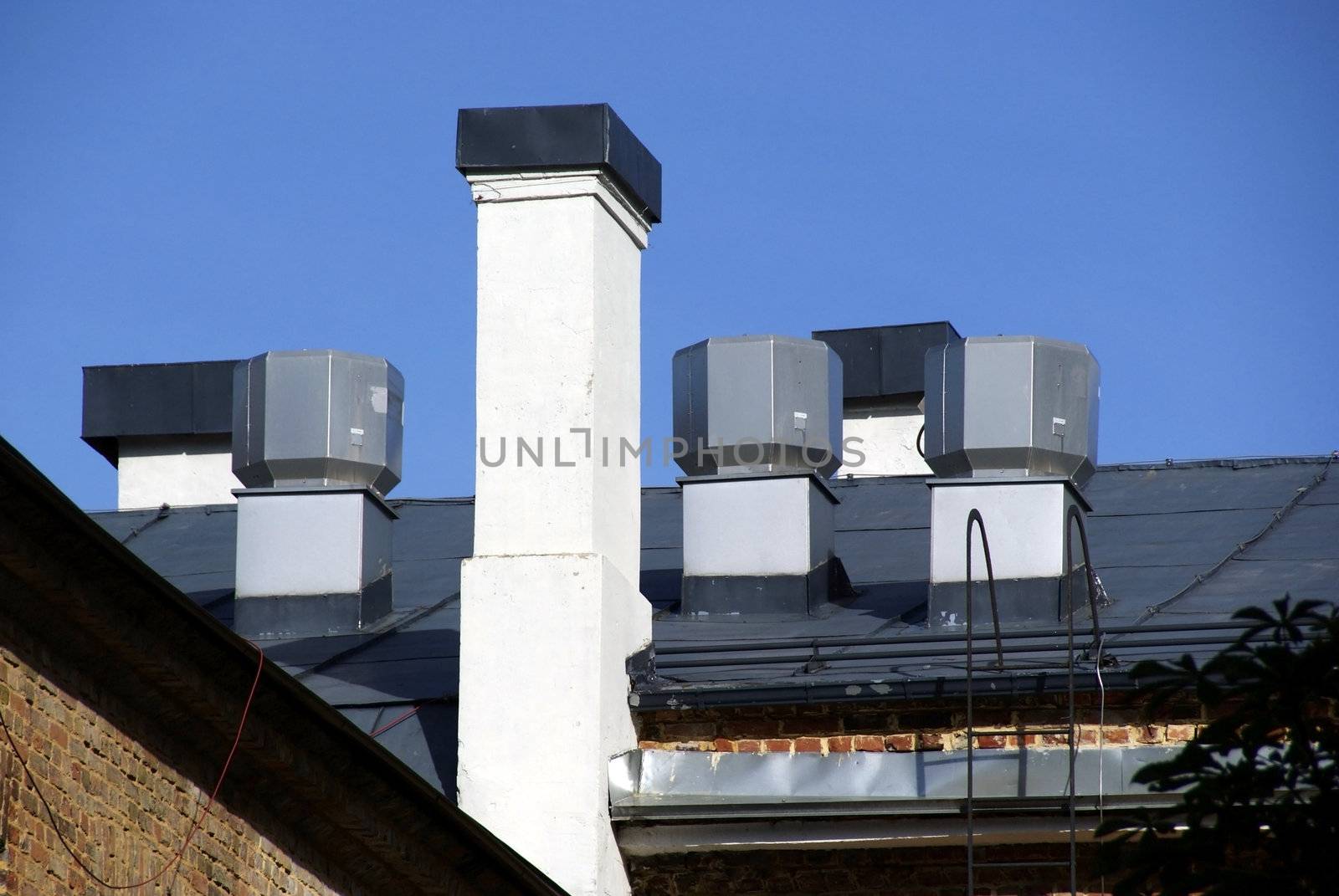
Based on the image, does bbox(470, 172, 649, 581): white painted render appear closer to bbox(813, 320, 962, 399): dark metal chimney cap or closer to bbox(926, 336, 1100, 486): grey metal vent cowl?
bbox(926, 336, 1100, 486): grey metal vent cowl

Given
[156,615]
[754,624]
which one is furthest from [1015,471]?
[156,615]

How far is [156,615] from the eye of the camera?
683 centimetres

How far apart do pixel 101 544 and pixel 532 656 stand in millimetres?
3722

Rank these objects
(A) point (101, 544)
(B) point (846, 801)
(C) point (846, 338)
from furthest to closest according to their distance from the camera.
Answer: (C) point (846, 338)
(B) point (846, 801)
(A) point (101, 544)

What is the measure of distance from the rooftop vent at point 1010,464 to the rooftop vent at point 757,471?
70cm

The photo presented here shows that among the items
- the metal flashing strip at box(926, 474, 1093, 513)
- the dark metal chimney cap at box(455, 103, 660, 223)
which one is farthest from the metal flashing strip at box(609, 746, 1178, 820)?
the dark metal chimney cap at box(455, 103, 660, 223)

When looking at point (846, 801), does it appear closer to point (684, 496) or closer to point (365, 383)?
point (684, 496)

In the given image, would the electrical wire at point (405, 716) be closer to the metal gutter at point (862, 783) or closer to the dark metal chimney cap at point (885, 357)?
the metal gutter at point (862, 783)

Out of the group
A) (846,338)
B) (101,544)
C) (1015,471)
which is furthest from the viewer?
(846,338)

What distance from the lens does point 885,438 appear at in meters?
16.8

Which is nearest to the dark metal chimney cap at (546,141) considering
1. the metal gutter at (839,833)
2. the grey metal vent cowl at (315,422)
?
the grey metal vent cowl at (315,422)

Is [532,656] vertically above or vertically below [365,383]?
below

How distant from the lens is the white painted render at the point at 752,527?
38.3 feet

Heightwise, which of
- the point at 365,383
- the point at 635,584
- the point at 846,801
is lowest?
the point at 846,801
